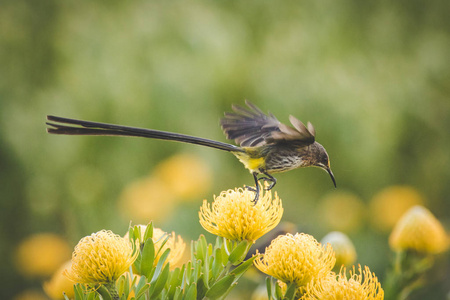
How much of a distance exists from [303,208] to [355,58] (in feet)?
3.97

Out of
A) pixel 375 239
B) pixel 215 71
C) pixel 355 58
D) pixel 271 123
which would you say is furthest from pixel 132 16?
pixel 375 239

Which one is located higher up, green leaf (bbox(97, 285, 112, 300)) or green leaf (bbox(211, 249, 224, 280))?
green leaf (bbox(211, 249, 224, 280))

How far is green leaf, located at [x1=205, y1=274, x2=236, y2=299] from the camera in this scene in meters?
0.79

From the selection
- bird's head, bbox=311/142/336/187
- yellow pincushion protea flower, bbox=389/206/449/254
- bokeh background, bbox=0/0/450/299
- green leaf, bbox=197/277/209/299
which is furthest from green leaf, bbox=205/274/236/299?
bokeh background, bbox=0/0/450/299

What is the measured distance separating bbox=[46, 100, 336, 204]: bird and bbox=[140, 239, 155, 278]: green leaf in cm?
24

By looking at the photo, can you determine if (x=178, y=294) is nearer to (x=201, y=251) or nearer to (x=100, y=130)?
(x=201, y=251)

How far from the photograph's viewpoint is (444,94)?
3.47 m

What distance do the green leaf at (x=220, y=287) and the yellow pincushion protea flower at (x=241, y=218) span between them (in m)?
0.11

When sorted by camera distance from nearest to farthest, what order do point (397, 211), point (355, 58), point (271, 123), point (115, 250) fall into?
point (115, 250) < point (271, 123) < point (397, 211) < point (355, 58)

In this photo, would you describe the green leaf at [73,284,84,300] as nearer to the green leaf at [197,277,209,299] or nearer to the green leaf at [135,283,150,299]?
the green leaf at [135,283,150,299]

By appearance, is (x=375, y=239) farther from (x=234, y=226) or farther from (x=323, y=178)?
(x=234, y=226)

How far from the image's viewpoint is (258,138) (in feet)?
4.50

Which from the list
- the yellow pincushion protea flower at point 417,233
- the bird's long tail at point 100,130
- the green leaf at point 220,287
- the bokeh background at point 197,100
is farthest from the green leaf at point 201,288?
the bokeh background at point 197,100

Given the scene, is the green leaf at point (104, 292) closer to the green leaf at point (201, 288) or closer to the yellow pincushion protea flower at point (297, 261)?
the green leaf at point (201, 288)
